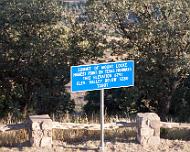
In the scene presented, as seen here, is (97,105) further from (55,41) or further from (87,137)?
(87,137)

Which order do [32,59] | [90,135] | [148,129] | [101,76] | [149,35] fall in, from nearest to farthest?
[101,76]
[148,129]
[90,135]
[149,35]
[32,59]

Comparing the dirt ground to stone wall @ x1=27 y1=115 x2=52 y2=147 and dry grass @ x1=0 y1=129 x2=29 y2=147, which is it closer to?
stone wall @ x1=27 y1=115 x2=52 y2=147

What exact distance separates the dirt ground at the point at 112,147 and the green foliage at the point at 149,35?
3.47m

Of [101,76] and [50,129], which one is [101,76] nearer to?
[101,76]

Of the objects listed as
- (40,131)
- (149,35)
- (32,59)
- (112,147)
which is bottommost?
(112,147)

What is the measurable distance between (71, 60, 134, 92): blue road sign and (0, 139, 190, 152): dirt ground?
4.58ft

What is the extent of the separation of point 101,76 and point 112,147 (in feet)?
5.26

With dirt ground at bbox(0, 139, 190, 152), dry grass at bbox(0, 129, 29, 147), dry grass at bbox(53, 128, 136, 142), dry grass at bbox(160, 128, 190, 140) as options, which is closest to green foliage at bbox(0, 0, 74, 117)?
dry grass at bbox(0, 129, 29, 147)

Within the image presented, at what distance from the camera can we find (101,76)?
9055 mm

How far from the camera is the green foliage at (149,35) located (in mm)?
12891

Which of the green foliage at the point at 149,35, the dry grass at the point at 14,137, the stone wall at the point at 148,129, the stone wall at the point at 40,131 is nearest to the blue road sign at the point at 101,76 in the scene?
the stone wall at the point at 148,129

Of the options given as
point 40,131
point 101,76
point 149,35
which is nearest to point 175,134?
point 101,76

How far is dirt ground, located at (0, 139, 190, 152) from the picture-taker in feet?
31.7

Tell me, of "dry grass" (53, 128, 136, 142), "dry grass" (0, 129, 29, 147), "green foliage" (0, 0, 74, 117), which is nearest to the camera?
"dry grass" (0, 129, 29, 147)
